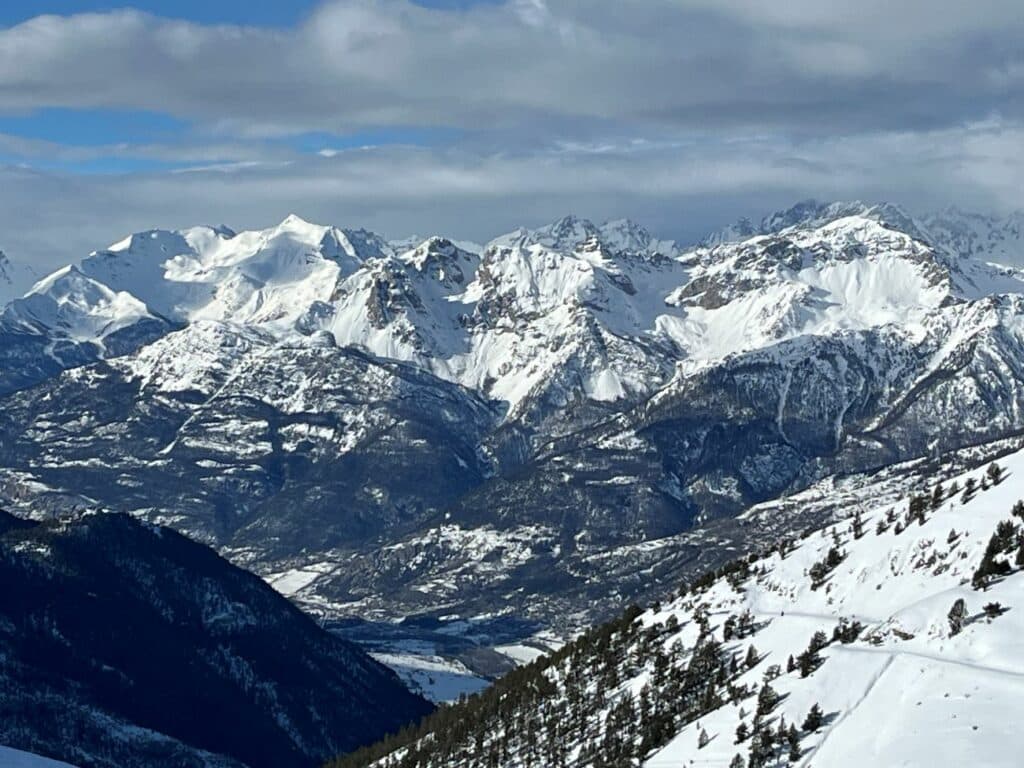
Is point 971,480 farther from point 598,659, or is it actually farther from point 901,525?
point 598,659

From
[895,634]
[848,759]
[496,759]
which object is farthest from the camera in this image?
[496,759]

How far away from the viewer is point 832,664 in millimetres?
128875

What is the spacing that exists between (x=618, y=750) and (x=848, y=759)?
41924mm

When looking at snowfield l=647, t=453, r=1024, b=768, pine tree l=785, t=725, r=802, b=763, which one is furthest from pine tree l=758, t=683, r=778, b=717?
pine tree l=785, t=725, r=802, b=763

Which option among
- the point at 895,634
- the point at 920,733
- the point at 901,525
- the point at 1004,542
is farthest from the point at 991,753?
the point at 901,525

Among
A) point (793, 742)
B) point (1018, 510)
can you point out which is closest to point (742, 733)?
point (793, 742)

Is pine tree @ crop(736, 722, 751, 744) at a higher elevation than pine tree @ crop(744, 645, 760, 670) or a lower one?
higher

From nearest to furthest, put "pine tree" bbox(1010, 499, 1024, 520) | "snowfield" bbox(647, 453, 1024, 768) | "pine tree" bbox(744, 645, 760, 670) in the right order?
"snowfield" bbox(647, 453, 1024, 768) < "pine tree" bbox(1010, 499, 1024, 520) < "pine tree" bbox(744, 645, 760, 670)

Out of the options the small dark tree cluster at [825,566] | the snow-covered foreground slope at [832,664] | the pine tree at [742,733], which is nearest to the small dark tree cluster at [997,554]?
the snow-covered foreground slope at [832,664]

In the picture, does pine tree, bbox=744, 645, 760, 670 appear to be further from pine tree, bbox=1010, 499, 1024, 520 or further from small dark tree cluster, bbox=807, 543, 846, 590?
pine tree, bbox=1010, 499, 1024, 520

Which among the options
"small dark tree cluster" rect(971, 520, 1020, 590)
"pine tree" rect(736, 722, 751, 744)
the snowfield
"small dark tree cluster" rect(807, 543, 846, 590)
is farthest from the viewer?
"small dark tree cluster" rect(807, 543, 846, 590)

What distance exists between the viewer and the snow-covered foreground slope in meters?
110

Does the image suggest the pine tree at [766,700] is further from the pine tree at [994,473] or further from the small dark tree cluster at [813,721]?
the pine tree at [994,473]

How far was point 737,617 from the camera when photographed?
168000 millimetres
